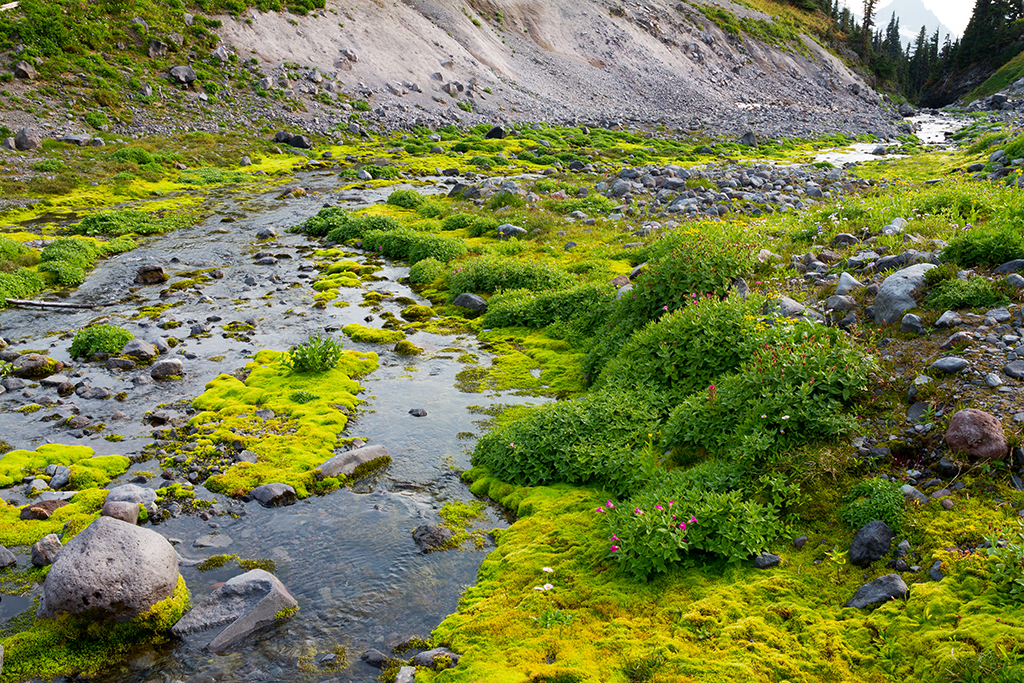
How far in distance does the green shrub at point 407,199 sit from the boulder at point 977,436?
20127 millimetres

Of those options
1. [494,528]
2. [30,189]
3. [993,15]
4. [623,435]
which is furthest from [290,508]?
[993,15]

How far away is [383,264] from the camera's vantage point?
Result: 18.3 meters

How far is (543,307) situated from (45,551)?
9212mm

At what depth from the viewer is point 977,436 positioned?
591cm

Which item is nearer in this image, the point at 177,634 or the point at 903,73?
the point at 177,634

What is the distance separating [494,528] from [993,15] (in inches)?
4543

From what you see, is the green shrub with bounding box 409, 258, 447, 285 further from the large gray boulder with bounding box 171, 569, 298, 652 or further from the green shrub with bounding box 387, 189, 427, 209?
the large gray boulder with bounding box 171, 569, 298, 652

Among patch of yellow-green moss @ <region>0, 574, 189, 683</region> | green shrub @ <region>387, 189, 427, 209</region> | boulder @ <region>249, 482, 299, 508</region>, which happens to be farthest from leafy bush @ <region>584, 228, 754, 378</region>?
green shrub @ <region>387, 189, 427, 209</region>

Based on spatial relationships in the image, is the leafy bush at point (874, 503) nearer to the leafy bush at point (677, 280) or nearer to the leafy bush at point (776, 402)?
the leafy bush at point (776, 402)

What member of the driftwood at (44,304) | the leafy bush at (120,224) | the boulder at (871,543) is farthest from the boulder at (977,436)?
the leafy bush at (120,224)

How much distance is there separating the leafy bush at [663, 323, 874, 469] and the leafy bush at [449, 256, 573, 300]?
7307 millimetres

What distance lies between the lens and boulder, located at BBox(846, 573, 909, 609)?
5.04 metres

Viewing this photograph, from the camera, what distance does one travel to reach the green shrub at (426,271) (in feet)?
53.9

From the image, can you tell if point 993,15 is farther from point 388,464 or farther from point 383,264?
point 388,464
